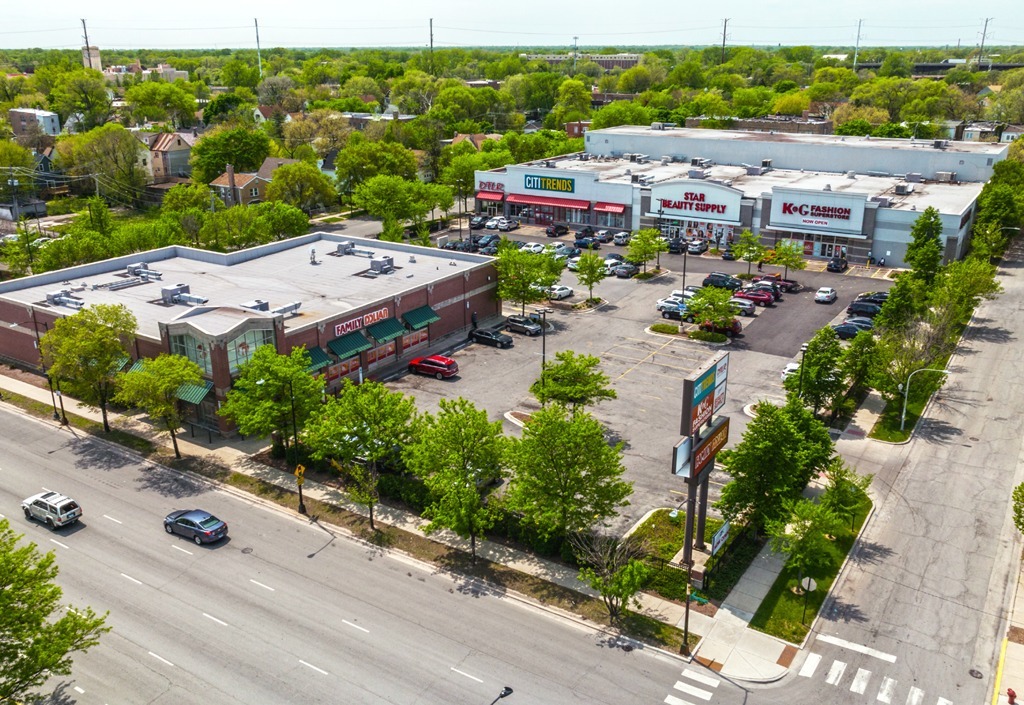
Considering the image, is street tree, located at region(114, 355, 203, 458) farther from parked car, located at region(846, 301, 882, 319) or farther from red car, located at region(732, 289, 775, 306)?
parked car, located at region(846, 301, 882, 319)

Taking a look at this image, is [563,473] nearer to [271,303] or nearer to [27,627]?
[27,627]

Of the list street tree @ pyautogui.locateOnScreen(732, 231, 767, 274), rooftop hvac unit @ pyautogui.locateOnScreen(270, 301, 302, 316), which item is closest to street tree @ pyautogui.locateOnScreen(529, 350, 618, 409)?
rooftop hvac unit @ pyautogui.locateOnScreen(270, 301, 302, 316)

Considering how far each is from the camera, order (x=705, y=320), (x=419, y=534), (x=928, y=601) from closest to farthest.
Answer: (x=928, y=601) → (x=419, y=534) → (x=705, y=320)

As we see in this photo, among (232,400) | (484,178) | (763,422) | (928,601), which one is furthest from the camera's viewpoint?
(484,178)

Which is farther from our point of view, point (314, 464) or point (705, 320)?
point (705, 320)

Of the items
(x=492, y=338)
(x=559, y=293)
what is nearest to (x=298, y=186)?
(x=559, y=293)

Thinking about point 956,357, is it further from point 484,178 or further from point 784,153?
point 484,178

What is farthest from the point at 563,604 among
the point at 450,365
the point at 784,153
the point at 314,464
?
the point at 784,153

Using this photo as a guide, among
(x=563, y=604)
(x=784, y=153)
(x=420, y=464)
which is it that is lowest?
(x=563, y=604)
